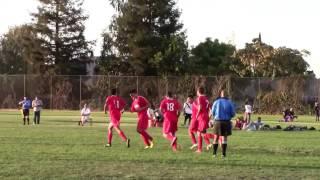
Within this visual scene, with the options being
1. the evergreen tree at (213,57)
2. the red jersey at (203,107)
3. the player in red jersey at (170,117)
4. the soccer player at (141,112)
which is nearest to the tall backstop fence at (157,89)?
the evergreen tree at (213,57)

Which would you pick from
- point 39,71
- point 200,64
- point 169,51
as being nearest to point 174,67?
point 169,51

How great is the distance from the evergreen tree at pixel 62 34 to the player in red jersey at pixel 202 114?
5493cm

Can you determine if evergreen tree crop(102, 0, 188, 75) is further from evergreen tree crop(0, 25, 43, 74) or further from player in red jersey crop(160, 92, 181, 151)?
player in red jersey crop(160, 92, 181, 151)

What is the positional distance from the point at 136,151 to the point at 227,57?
63.7 metres

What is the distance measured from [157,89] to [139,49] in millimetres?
9538

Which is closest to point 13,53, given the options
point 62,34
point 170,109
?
point 62,34

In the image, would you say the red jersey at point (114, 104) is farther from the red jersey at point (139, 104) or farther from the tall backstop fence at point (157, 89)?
the tall backstop fence at point (157, 89)

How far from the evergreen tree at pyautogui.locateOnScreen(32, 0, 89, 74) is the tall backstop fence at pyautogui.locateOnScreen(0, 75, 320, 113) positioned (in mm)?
10466

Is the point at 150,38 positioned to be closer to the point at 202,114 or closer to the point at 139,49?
the point at 139,49

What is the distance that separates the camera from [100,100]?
61.2 metres

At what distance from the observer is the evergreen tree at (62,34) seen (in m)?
73.6

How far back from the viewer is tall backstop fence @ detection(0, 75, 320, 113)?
181ft

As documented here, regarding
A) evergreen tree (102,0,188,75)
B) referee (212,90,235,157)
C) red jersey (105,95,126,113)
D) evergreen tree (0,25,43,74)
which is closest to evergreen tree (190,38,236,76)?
evergreen tree (102,0,188,75)

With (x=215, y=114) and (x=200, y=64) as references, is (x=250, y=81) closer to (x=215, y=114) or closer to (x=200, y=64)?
(x=200, y=64)
